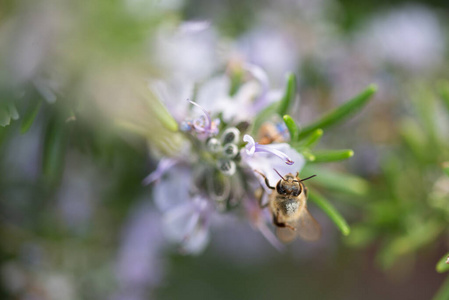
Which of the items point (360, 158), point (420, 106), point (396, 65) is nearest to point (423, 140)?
point (420, 106)

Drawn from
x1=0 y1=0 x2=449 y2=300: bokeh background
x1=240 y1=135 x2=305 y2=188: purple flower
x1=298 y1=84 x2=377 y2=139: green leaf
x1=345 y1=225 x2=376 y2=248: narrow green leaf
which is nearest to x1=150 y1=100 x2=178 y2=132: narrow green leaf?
x1=0 y1=0 x2=449 y2=300: bokeh background

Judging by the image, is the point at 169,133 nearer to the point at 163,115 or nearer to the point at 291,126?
the point at 163,115

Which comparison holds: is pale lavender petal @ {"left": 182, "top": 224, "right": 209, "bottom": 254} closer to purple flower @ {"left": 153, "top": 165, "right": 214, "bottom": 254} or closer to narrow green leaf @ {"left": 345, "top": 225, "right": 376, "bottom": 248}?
purple flower @ {"left": 153, "top": 165, "right": 214, "bottom": 254}

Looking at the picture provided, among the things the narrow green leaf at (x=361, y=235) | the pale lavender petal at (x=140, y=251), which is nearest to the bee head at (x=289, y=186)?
the narrow green leaf at (x=361, y=235)

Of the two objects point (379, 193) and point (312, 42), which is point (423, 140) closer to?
point (379, 193)

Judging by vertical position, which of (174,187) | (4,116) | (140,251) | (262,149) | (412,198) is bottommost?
(140,251)

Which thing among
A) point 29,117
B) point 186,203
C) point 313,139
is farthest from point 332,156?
point 29,117

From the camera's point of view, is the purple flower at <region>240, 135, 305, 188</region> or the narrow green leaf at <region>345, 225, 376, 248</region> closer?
the purple flower at <region>240, 135, 305, 188</region>
